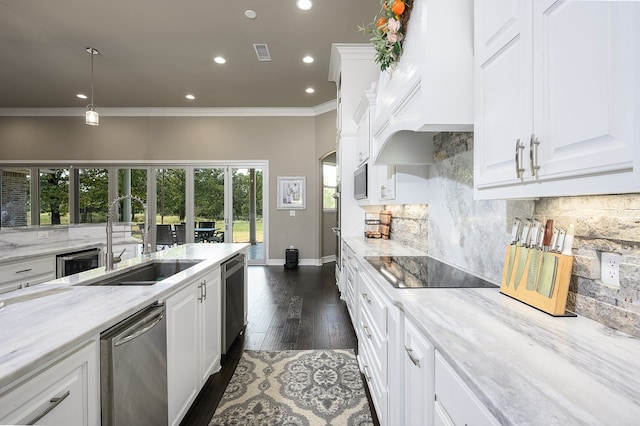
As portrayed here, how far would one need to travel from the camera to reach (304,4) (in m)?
3.34

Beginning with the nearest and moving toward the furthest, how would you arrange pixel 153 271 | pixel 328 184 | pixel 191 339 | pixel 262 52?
1. pixel 191 339
2. pixel 153 271
3. pixel 262 52
4. pixel 328 184

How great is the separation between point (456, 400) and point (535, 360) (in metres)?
0.23

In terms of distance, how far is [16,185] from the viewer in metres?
6.75

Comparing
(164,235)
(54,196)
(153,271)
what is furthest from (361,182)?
(54,196)

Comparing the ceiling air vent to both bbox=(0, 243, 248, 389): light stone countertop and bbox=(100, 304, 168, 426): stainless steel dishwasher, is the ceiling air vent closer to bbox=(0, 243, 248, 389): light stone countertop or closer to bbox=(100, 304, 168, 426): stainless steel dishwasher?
bbox=(0, 243, 248, 389): light stone countertop

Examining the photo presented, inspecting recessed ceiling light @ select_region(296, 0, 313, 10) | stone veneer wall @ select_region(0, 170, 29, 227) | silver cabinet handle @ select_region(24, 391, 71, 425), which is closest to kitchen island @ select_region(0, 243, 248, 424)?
silver cabinet handle @ select_region(24, 391, 71, 425)

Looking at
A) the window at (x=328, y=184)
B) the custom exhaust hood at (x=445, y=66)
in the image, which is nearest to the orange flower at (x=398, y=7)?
the custom exhaust hood at (x=445, y=66)

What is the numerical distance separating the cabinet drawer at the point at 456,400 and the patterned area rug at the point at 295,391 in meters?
1.18

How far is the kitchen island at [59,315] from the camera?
81 centimetres

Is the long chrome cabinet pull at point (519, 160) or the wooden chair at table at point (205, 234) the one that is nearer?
the long chrome cabinet pull at point (519, 160)

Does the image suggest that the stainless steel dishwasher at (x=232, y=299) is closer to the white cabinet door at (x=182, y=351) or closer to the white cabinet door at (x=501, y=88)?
the white cabinet door at (x=182, y=351)

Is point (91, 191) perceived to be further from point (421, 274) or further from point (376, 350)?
point (421, 274)

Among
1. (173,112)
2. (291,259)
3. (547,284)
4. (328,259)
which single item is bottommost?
(328,259)

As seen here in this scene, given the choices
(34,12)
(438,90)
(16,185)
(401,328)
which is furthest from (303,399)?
(16,185)
